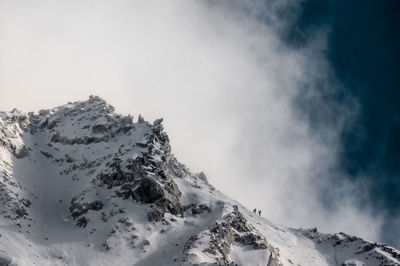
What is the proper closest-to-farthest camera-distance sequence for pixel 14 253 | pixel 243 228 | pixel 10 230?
pixel 14 253 → pixel 10 230 → pixel 243 228

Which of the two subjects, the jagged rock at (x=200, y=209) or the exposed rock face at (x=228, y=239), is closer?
the exposed rock face at (x=228, y=239)

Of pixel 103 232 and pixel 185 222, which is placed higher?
pixel 185 222

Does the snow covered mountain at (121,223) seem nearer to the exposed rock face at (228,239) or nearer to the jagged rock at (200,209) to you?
the jagged rock at (200,209)

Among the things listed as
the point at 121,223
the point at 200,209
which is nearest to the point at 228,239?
the point at 200,209

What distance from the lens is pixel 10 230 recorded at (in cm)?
15600

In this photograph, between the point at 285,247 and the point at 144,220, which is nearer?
the point at 144,220

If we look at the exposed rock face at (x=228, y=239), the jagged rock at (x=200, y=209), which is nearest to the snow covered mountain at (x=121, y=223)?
the jagged rock at (x=200, y=209)

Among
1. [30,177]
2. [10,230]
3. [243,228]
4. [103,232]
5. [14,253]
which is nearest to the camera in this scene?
[14,253]

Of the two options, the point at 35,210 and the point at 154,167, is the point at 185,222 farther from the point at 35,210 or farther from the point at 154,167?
the point at 35,210

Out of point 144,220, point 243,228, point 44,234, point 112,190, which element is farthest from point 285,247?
point 44,234

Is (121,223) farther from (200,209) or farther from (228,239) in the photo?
(228,239)

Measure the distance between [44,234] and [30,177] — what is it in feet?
116

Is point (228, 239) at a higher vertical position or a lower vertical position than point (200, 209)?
lower

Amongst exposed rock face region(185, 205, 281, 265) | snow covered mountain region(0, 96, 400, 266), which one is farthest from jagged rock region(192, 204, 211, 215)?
exposed rock face region(185, 205, 281, 265)
